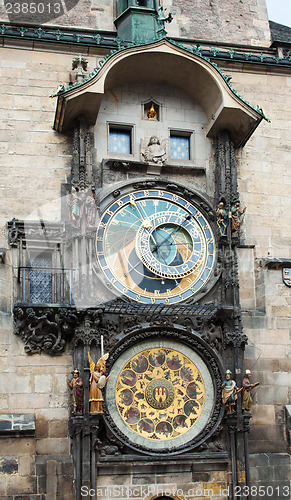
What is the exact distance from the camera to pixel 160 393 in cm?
1156

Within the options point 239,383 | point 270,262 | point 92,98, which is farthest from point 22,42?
point 239,383

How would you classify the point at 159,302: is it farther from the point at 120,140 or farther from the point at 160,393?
the point at 120,140

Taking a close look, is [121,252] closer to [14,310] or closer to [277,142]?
[14,310]

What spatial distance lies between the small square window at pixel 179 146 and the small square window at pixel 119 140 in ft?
2.13

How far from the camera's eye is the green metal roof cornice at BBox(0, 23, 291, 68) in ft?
41.6

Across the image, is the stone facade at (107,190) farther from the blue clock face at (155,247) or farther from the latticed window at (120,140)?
the blue clock face at (155,247)

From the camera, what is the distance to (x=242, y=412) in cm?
1155

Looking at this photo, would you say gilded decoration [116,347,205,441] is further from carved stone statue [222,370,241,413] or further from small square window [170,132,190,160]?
small square window [170,132,190,160]

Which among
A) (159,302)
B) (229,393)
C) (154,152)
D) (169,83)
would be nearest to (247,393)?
(229,393)

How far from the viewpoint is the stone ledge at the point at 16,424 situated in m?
11.0

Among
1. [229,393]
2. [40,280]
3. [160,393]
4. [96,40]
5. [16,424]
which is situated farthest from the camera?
[96,40]

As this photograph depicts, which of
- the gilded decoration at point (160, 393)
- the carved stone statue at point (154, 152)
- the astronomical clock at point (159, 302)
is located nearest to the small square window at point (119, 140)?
the carved stone statue at point (154, 152)

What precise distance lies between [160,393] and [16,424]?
1.90 metres

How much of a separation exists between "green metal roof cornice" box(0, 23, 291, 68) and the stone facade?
9 centimetres
